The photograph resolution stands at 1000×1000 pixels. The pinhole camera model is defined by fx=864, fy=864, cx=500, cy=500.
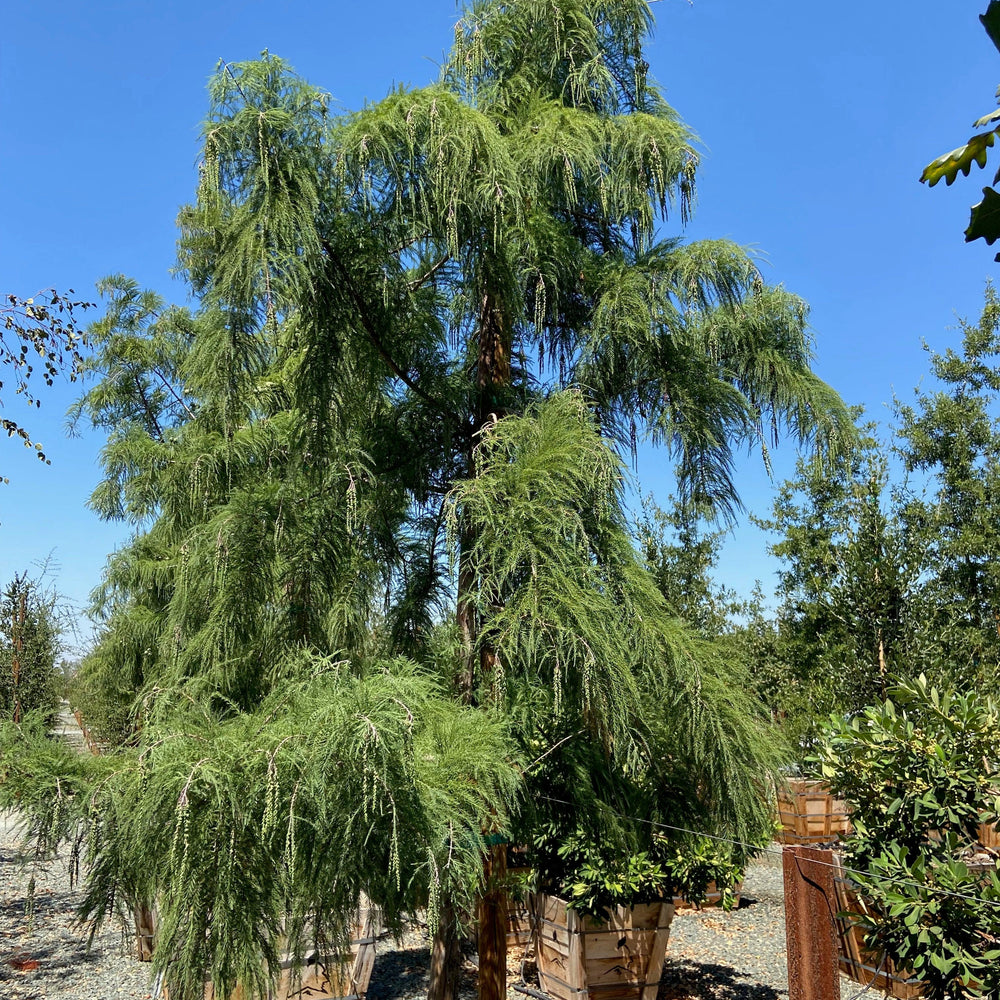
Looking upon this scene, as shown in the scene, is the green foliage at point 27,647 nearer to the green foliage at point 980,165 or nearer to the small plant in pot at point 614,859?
the small plant in pot at point 614,859

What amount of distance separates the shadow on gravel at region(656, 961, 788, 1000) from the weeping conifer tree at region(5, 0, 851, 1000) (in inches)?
81.0

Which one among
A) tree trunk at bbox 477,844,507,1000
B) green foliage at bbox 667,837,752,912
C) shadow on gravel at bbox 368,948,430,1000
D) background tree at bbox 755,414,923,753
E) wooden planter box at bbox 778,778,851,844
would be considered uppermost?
background tree at bbox 755,414,923,753

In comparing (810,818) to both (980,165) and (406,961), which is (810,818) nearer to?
(406,961)

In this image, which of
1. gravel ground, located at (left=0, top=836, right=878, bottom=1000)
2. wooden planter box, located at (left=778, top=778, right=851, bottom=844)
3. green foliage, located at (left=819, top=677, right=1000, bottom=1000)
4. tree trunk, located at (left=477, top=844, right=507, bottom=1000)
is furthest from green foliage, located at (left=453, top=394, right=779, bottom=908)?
wooden planter box, located at (left=778, top=778, right=851, bottom=844)

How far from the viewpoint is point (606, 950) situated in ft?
15.6

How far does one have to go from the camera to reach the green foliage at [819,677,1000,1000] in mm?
2357

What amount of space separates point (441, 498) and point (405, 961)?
424 centimetres

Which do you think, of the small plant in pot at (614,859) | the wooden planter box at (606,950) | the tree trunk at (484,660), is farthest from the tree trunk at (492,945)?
the wooden planter box at (606,950)

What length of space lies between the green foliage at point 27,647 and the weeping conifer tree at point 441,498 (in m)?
6.52

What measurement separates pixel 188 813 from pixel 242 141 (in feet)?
6.83

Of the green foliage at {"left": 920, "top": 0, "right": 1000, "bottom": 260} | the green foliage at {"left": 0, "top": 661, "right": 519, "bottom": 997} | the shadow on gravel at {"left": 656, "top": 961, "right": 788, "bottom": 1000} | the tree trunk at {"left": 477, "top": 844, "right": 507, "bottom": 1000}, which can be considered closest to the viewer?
the green foliage at {"left": 920, "top": 0, "right": 1000, "bottom": 260}

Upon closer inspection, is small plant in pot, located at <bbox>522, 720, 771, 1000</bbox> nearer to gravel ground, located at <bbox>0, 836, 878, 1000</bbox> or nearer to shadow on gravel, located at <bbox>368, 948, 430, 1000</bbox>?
gravel ground, located at <bbox>0, 836, 878, 1000</bbox>

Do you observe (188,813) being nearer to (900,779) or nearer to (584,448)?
(584,448)

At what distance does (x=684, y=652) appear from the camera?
329cm
